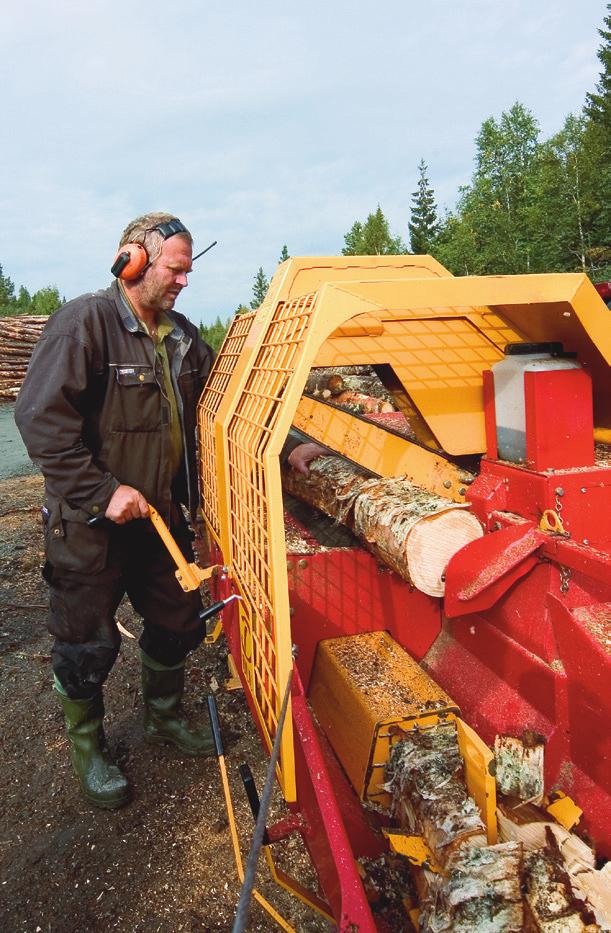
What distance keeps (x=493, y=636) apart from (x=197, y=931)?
1440 mm

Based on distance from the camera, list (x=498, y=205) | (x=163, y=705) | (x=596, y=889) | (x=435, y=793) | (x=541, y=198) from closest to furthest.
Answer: (x=596, y=889) < (x=435, y=793) < (x=163, y=705) < (x=541, y=198) < (x=498, y=205)

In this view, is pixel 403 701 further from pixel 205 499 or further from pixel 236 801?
pixel 205 499

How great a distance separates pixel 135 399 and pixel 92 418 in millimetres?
191

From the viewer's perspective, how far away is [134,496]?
→ 2438 mm

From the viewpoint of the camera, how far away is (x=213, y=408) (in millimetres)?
2807

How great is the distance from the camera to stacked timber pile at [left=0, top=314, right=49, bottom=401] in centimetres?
1814

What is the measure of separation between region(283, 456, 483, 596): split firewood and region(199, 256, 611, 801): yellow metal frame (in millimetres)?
418

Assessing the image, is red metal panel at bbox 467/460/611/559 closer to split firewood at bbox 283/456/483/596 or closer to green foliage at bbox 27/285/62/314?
split firewood at bbox 283/456/483/596

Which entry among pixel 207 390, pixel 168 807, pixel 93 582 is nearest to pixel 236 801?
pixel 168 807

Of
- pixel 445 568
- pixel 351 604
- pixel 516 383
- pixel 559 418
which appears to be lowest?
pixel 351 604

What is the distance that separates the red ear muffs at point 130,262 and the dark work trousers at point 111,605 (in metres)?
1.05

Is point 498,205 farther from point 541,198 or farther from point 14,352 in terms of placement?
point 14,352

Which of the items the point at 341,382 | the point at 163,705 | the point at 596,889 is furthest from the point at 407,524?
the point at 341,382

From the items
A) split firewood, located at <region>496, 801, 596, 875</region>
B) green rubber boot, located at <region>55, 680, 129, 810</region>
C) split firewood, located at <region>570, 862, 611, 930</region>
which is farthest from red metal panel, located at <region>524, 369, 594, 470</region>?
green rubber boot, located at <region>55, 680, 129, 810</region>
